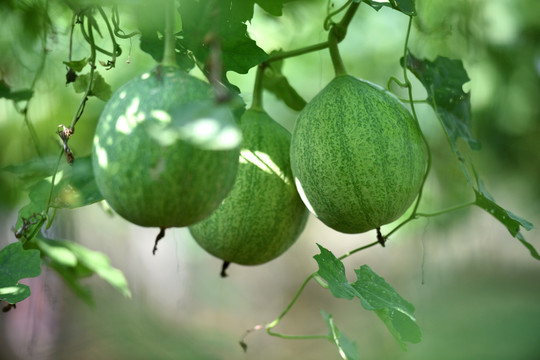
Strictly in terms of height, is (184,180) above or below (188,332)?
above

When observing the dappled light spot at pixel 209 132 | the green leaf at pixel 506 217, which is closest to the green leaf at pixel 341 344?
the green leaf at pixel 506 217

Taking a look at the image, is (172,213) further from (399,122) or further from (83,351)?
(83,351)

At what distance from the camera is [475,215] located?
4051 millimetres

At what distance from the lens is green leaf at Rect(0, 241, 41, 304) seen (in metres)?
1.32

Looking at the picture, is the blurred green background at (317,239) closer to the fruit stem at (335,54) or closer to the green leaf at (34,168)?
the green leaf at (34,168)

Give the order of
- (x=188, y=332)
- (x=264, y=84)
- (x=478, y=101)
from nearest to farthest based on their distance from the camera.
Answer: (x=264, y=84) → (x=478, y=101) → (x=188, y=332)

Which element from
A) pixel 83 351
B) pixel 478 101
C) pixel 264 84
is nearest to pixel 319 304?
pixel 83 351

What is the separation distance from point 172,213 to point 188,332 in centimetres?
584

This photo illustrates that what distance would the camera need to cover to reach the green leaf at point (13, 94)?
5.81 ft

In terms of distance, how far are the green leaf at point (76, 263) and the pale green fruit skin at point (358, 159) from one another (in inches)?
33.1

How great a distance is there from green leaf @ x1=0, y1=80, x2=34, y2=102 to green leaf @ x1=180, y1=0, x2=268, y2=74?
741 millimetres

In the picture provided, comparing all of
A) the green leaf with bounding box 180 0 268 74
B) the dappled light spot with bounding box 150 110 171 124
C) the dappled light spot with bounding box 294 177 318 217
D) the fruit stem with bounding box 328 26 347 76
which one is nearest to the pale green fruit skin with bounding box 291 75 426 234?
the dappled light spot with bounding box 294 177 318 217

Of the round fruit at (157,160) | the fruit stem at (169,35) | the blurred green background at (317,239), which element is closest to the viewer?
the round fruit at (157,160)

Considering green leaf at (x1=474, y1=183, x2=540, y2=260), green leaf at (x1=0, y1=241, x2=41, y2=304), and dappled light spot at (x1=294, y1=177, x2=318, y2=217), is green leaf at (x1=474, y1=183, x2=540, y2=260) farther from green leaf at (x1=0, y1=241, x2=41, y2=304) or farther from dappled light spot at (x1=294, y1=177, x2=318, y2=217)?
green leaf at (x1=0, y1=241, x2=41, y2=304)
